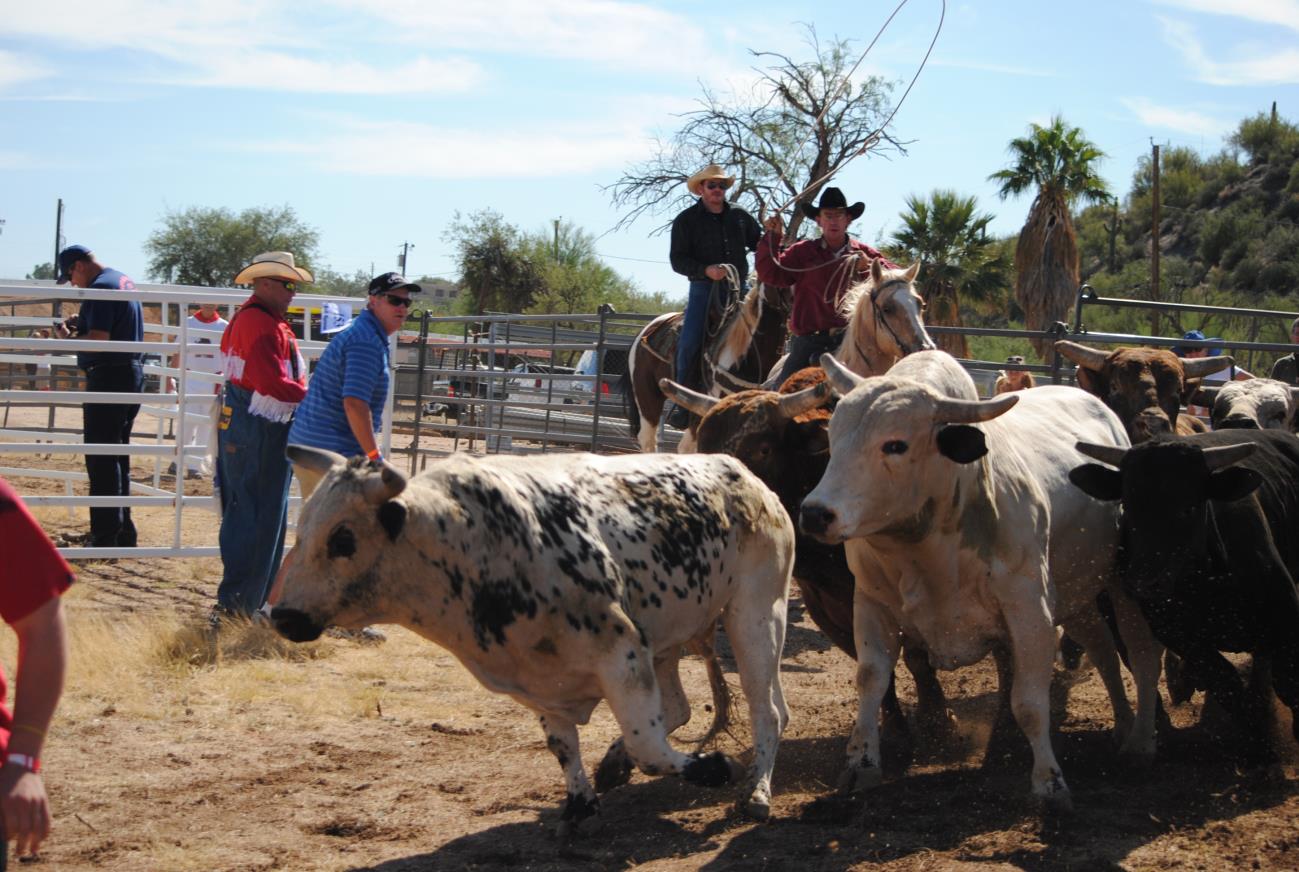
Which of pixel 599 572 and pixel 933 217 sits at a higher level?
pixel 933 217

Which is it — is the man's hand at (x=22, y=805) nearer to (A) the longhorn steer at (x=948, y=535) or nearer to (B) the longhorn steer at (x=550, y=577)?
(B) the longhorn steer at (x=550, y=577)

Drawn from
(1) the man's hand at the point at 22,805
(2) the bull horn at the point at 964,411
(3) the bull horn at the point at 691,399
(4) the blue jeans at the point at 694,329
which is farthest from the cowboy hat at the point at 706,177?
(1) the man's hand at the point at 22,805

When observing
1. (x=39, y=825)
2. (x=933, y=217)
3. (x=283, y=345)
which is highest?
(x=933, y=217)

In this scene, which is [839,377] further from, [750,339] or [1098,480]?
[750,339]

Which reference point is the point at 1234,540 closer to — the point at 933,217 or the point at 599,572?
the point at 599,572

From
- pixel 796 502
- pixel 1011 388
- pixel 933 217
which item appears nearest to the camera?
pixel 796 502

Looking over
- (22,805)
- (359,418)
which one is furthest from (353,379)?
(22,805)

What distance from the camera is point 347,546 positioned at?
175 inches

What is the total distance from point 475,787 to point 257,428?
11.0ft

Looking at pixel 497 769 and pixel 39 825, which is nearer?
pixel 39 825

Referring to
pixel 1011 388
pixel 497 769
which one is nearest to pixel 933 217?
pixel 1011 388

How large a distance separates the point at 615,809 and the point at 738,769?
0.90 meters

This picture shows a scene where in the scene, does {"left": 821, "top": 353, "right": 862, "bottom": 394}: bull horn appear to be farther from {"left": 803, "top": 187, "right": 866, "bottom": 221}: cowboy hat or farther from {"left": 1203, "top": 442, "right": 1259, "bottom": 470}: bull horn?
{"left": 803, "top": 187, "right": 866, "bottom": 221}: cowboy hat

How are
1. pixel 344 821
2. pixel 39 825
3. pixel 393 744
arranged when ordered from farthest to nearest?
pixel 393 744, pixel 344 821, pixel 39 825
